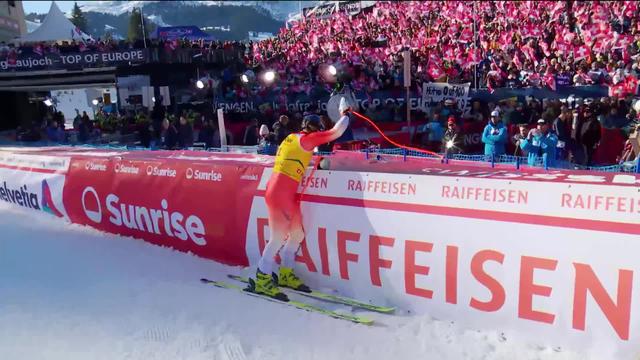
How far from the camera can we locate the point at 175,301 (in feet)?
17.9

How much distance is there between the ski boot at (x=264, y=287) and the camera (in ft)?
18.1

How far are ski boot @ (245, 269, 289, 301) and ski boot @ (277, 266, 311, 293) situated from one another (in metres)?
0.10

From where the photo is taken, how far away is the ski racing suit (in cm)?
565

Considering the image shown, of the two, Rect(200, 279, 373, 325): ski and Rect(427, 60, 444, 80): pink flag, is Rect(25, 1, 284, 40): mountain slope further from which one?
Rect(200, 279, 373, 325): ski

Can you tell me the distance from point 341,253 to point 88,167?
16.5 ft

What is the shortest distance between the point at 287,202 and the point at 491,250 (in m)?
2.15

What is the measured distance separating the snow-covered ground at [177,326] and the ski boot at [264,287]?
0.14m

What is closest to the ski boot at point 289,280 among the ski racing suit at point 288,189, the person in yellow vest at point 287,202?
the person in yellow vest at point 287,202

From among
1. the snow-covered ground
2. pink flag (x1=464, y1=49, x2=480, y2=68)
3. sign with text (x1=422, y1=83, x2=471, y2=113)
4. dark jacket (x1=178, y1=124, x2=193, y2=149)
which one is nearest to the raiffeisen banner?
the snow-covered ground

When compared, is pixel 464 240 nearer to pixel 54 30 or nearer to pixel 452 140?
pixel 452 140

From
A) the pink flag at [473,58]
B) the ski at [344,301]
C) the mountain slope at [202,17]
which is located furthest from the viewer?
the mountain slope at [202,17]

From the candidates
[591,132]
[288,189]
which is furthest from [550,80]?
[288,189]

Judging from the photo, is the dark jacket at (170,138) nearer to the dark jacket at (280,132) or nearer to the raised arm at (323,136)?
the dark jacket at (280,132)

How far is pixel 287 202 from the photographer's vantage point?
5.67 metres
